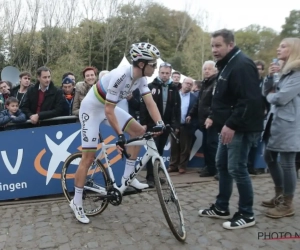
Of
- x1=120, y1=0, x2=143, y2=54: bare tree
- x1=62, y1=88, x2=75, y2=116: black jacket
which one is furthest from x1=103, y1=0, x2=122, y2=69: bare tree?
x1=62, y1=88, x2=75, y2=116: black jacket

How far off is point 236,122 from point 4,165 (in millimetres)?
3704

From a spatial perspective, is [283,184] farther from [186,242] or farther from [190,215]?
[186,242]

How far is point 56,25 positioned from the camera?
36.4 metres

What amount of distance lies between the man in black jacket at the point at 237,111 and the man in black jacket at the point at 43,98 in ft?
9.72

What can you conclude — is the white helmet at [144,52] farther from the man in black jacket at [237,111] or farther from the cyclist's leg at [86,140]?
the cyclist's leg at [86,140]

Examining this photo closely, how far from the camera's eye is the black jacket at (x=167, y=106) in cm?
640

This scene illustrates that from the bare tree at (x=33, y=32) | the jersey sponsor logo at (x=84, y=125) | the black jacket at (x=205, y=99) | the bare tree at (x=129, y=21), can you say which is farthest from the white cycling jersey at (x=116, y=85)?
the bare tree at (x=129, y=21)

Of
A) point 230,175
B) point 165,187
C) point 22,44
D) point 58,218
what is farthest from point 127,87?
point 22,44

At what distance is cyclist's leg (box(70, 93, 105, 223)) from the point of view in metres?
4.60

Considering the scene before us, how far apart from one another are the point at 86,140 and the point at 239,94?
1947 mm

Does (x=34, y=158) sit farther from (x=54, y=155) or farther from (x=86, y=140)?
(x=86, y=140)

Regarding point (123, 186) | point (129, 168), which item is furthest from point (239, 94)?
point (123, 186)

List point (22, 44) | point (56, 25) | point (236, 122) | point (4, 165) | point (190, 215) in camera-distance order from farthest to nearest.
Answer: point (56, 25)
point (22, 44)
point (4, 165)
point (190, 215)
point (236, 122)

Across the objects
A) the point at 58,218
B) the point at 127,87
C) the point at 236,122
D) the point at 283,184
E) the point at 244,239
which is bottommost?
the point at 58,218
